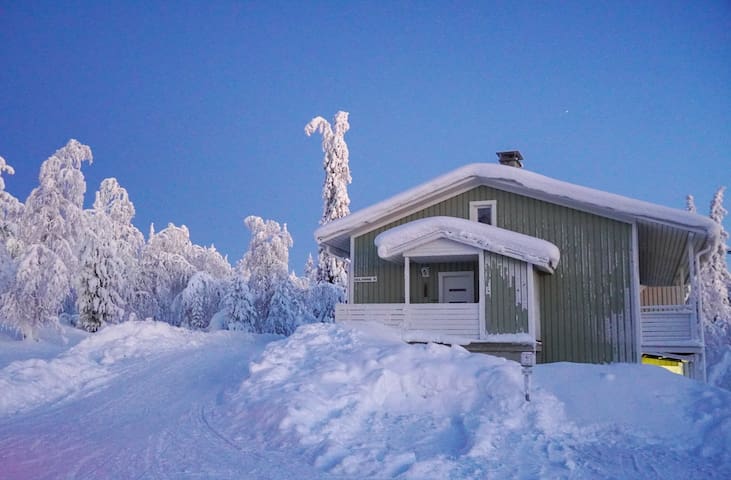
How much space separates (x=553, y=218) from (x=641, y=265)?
5756 mm

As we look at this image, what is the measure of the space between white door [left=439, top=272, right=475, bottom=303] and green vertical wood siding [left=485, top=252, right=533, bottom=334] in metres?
2.22

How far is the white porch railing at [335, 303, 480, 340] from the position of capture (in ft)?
54.6

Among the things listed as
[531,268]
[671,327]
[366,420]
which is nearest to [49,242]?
[531,268]

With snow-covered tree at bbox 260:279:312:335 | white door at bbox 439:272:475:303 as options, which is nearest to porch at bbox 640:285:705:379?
white door at bbox 439:272:475:303

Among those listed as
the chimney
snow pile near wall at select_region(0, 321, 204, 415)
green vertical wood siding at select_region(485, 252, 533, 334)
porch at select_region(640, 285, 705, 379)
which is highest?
the chimney

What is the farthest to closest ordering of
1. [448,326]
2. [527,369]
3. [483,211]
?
1. [483,211]
2. [448,326]
3. [527,369]

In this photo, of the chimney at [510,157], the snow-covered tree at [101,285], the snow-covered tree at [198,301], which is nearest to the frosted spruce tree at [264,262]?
the snow-covered tree at [198,301]

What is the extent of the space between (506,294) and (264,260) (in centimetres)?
2402

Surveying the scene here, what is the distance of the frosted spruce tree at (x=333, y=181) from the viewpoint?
35.7 meters

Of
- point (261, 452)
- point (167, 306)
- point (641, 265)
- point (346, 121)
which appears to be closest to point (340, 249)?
point (641, 265)

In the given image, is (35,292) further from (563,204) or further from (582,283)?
(582,283)

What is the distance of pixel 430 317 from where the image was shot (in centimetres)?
1698

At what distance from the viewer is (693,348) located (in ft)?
53.2

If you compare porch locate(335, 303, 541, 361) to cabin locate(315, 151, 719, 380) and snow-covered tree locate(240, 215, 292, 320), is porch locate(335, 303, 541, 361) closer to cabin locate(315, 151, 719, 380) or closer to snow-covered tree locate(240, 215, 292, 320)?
cabin locate(315, 151, 719, 380)
